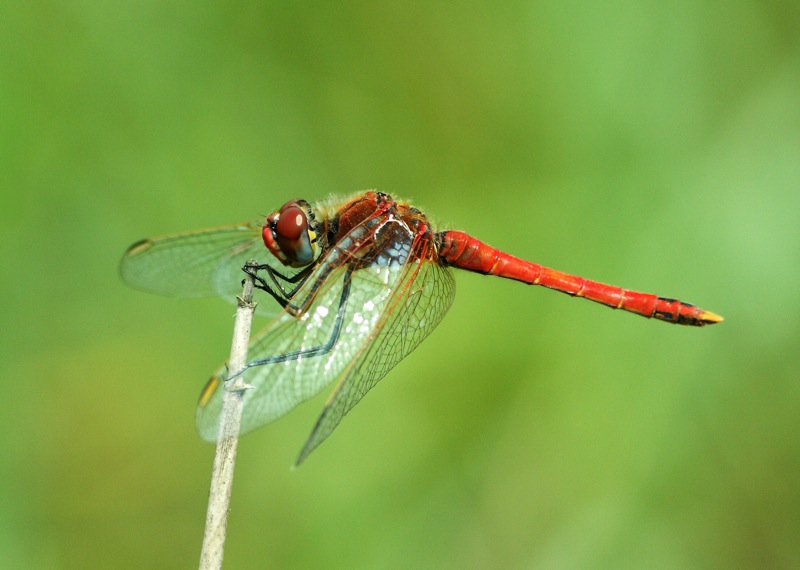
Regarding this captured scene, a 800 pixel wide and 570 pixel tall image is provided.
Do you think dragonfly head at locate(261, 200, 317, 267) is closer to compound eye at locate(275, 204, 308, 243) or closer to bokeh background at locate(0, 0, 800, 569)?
compound eye at locate(275, 204, 308, 243)

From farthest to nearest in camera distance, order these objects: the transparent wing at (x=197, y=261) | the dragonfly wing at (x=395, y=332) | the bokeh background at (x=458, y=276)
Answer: the bokeh background at (x=458, y=276), the transparent wing at (x=197, y=261), the dragonfly wing at (x=395, y=332)

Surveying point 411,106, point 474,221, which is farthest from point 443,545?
point 411,106

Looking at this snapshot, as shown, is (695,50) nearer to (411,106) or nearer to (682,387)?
(411,106)

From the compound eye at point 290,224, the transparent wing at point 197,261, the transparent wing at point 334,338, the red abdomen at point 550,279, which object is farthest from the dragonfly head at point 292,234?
the red abdomen at point 550,279

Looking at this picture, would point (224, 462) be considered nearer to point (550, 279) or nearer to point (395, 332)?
point (395, 332)

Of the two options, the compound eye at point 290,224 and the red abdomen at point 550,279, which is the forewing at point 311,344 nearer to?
the compound eye at point 290,224
